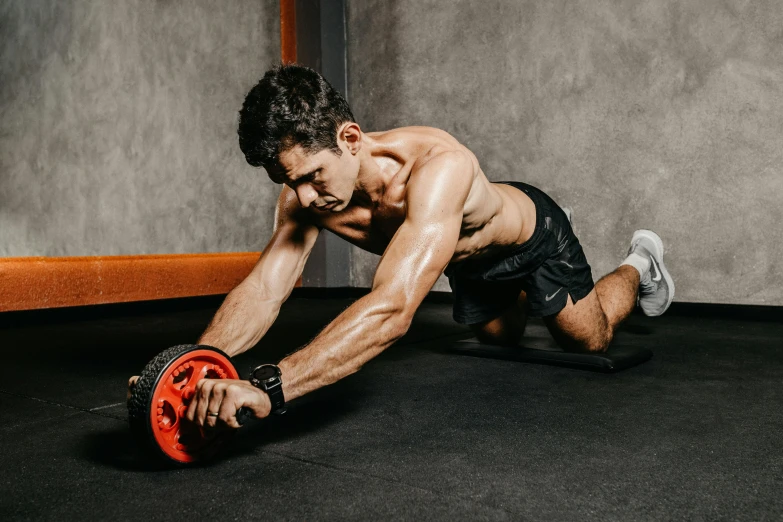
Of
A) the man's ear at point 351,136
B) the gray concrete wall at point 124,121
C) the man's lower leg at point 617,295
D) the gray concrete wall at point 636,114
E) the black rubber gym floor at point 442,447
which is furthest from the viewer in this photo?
the gray concrete wall at point 124,121

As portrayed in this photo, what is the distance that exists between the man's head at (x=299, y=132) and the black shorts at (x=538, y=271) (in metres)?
0.71

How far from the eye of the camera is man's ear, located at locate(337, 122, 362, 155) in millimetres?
1435

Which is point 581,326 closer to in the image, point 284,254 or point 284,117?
point 284,254

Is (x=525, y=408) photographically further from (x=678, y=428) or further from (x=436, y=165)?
(x=436, y=165)

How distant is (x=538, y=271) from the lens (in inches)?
81.2

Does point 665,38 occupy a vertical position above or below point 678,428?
above

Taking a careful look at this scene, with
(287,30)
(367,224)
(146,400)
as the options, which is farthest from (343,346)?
(287,30)

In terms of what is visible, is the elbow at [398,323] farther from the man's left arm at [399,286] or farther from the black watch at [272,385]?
the black watch at [272,385]

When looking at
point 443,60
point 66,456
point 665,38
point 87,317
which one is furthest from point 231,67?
point 66,456

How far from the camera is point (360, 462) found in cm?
118

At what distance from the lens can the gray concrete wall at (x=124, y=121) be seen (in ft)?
13.1

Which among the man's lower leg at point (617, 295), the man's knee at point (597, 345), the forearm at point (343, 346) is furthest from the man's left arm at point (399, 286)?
the man's lower leg at point (617, 295)

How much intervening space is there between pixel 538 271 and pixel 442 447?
3.16 ft

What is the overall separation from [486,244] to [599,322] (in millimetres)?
645
